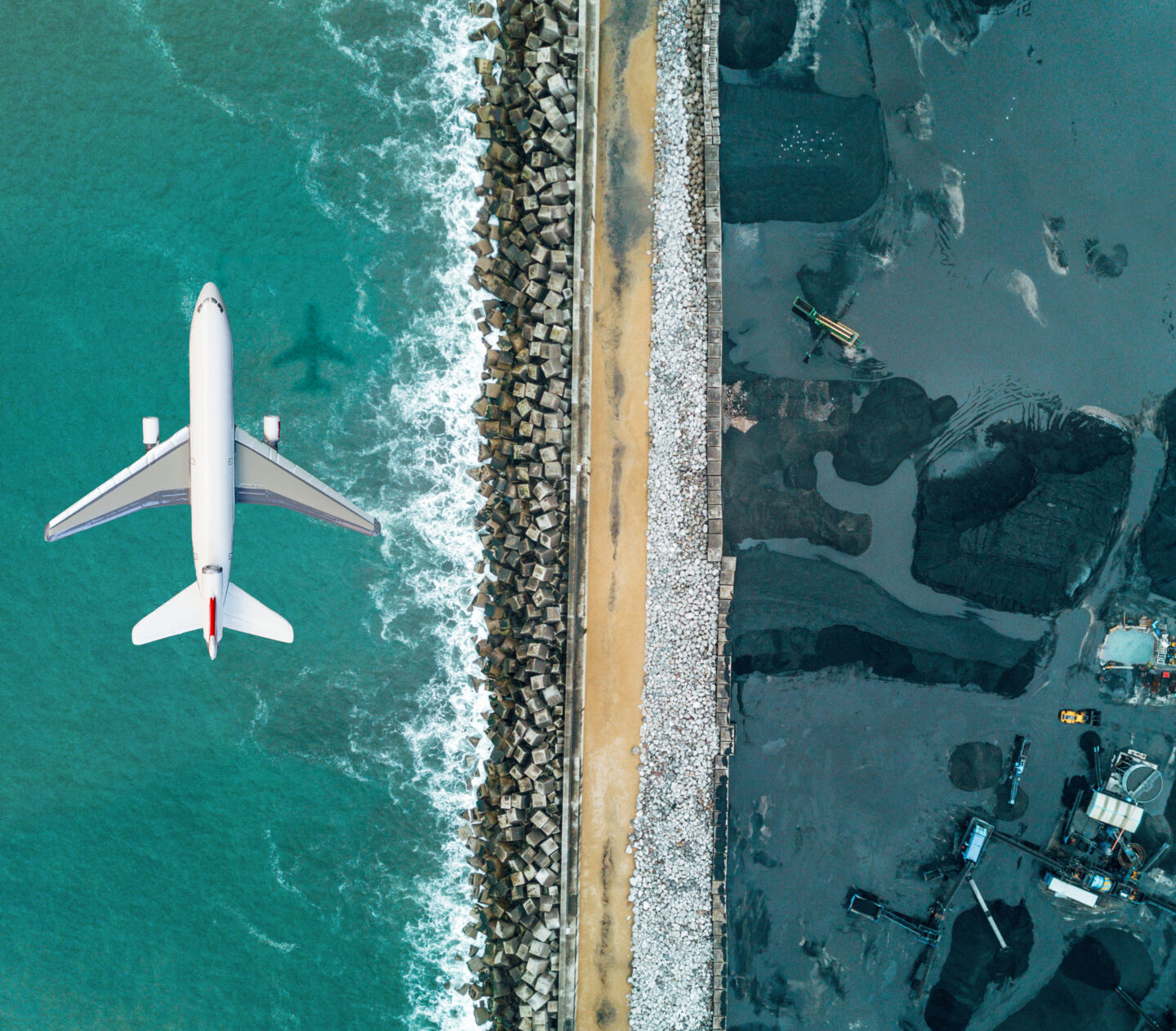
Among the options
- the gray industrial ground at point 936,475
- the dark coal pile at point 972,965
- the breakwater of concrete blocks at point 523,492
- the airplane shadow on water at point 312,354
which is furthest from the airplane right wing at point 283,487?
the dark coal pile at point 972,965

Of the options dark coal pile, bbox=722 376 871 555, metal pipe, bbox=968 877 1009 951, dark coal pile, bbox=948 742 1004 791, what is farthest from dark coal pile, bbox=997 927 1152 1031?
dark coal pile, bbox=722 376 871 555

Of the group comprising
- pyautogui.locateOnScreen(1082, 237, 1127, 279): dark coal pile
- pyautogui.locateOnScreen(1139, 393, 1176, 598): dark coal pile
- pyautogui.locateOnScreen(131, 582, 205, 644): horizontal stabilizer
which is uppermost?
pyautogui.locateOnScreen(1082, 237, 1127, 279): dark coal pile

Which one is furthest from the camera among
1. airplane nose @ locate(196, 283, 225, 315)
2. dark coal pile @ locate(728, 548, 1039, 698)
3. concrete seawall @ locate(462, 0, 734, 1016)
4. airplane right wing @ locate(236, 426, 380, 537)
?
dark coal pile @ locate(728, 548, 1039, 698)

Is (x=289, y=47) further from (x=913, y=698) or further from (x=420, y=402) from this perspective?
(x=913, y=698)

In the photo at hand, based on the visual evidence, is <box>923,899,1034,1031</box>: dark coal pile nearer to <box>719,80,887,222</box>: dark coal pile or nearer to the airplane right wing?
the airplane right wing

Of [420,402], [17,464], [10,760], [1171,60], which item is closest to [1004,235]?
[1171,60]

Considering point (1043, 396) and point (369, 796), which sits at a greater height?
point (1043, 396)

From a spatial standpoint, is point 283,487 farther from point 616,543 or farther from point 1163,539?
point 1163,539
